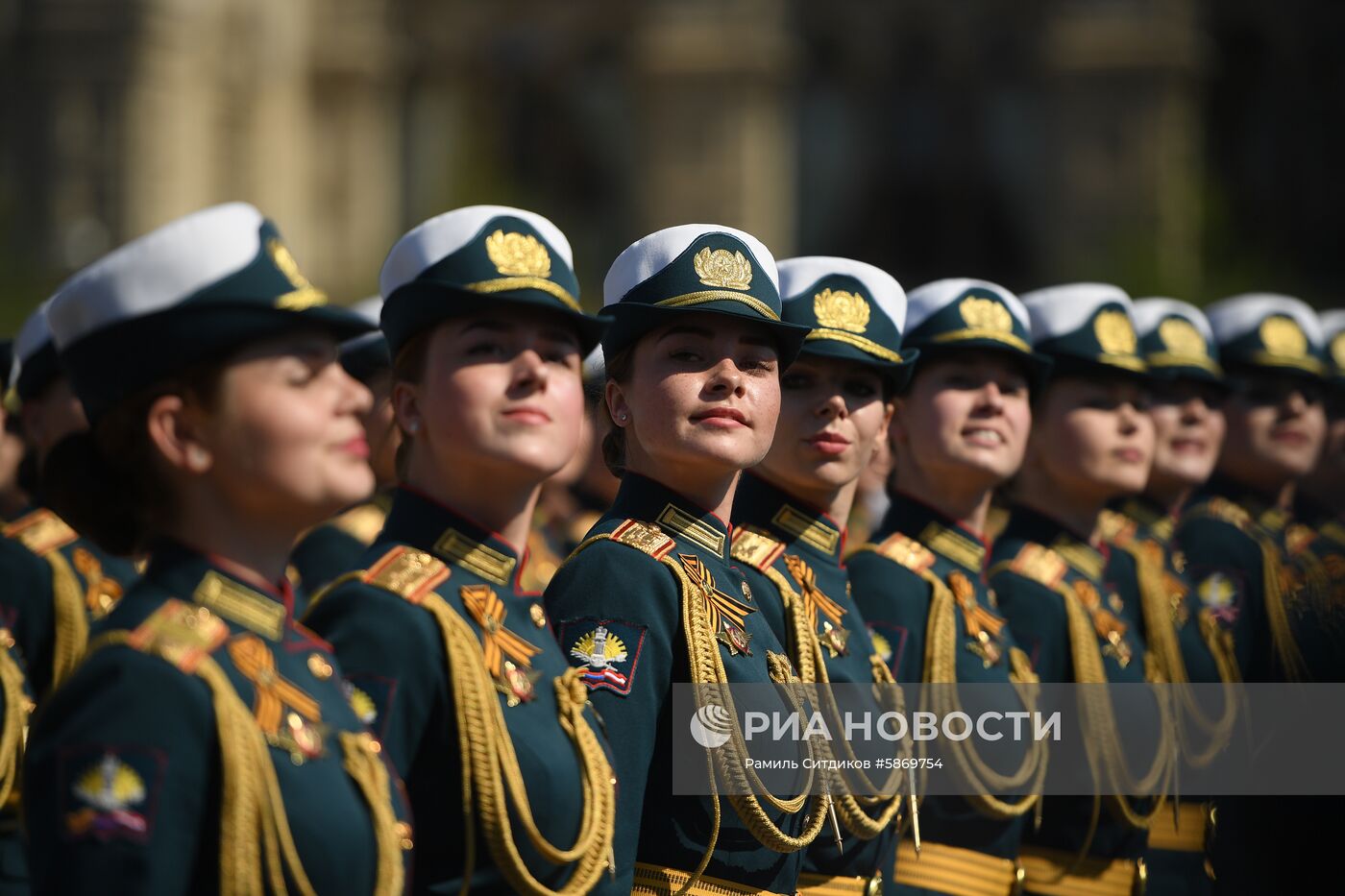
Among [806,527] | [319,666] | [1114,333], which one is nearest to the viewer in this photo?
[319,666]

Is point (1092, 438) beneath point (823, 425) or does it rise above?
beneath

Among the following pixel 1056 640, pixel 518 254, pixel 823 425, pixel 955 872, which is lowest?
pixel 955 872

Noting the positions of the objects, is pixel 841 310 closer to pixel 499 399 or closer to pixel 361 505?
pixel 499 399

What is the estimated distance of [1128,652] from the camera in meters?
6.50

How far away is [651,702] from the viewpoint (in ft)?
15.2

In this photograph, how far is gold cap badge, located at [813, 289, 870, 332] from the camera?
5.63 m

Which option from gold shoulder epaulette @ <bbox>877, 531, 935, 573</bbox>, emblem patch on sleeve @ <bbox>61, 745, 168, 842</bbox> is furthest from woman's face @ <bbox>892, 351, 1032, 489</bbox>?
emblem patch on sleeve @ <bbox>61, 745, 168, 842</bbox>

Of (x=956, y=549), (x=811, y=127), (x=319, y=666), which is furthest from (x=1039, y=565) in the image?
(x=811, y=127)

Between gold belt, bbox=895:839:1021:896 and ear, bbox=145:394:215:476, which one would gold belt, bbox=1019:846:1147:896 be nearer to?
gold belt, bbox=895:839:1021:896

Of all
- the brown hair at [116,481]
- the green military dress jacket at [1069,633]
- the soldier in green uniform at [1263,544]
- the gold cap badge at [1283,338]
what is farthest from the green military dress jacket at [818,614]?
the gold cap badge at [1283,338]

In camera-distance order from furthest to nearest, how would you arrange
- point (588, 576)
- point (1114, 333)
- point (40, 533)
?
point (1114, 333) → point (40, 533) → point (588, 576)

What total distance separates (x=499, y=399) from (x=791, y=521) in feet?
5.34

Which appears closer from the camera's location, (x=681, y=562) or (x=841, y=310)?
(x=681, y=562)

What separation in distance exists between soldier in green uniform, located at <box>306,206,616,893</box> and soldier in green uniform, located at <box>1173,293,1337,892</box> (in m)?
3.60
